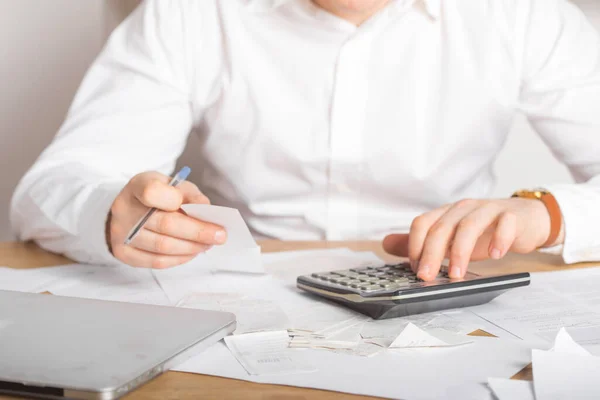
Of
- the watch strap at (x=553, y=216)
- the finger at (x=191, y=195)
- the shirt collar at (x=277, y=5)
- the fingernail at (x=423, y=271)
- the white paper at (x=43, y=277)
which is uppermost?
the shirt collar at (x=277, y=5)

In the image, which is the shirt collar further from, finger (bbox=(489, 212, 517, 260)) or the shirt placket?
finger (bbox=(489, 212, 517, 260))

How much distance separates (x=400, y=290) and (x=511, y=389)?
0.55 ft

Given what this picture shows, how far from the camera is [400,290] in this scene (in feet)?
2.02

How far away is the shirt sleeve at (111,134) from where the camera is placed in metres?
0.93

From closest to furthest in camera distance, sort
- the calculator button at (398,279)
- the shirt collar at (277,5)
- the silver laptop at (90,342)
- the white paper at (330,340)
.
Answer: the silver laptop at (90,342) → the white paper at (330,340) → the calculator button at (398,279) → the shirt collar at (277,5)

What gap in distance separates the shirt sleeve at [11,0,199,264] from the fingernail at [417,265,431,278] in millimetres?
410

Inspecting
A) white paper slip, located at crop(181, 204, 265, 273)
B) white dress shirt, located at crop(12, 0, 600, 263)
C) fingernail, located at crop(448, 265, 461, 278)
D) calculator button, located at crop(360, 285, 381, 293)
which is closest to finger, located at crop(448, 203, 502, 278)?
fingernail, located at crop(448, 265, 461, 278)

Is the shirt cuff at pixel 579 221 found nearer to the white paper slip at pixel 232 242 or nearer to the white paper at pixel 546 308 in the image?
the white paper at pixel 546 308

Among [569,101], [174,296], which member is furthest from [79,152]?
[569,101]

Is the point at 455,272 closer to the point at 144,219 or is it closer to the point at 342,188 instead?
the point at 144,219

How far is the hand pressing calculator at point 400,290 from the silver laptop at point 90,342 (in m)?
0.13

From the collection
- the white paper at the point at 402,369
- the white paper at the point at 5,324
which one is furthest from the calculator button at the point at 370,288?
the white paper at the point at 5,324

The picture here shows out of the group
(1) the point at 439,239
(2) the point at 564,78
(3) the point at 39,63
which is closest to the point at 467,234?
(1) the point at 439,239

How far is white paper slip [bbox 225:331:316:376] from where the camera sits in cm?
50
